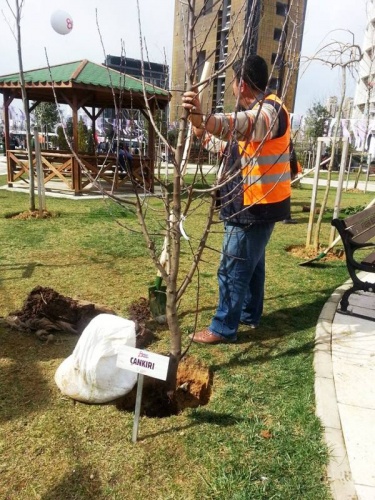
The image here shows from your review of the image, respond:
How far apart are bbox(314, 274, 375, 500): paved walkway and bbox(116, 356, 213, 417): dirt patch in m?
0.70

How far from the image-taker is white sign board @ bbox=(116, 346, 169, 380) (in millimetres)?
1972

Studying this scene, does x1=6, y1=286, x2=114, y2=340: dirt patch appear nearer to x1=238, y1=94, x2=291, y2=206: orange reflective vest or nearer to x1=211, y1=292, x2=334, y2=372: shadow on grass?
x1=211, y1=292, x2=334, y2=372: shadow on grass

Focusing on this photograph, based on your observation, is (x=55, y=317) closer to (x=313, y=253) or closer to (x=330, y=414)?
(x=330, y=414)

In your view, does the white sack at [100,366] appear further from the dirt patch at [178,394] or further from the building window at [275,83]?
the building window at [275,83]

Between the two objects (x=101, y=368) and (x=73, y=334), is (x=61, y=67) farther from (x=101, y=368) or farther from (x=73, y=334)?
(x=101, y=368)

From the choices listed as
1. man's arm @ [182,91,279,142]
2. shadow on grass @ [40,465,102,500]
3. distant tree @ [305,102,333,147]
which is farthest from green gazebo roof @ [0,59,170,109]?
distant tree @ [305,102,333,147]

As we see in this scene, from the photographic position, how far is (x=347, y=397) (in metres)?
2.57

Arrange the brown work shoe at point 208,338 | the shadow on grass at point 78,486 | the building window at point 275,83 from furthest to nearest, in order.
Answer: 1. the brown work shoe at point 208,338
2. the building window at point 275,83
3. the shadow on grass at point 78,486

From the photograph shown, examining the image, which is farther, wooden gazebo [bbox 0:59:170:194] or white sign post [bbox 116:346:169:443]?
wooden gazebo [bbox 0:59:170:194]

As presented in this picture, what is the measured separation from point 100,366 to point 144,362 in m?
0.47

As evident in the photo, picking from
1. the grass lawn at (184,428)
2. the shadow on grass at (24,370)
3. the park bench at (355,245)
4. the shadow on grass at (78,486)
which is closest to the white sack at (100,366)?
the grass lawn at (184,428)

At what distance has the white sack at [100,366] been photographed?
235 centimetres

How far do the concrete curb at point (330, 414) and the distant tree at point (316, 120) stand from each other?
30139 millimetres

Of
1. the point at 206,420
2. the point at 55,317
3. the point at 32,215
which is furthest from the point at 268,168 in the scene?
the point at 32,215
